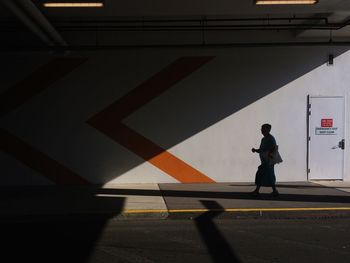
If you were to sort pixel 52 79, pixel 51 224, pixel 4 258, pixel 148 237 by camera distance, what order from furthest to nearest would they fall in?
pixel 52 79 < pixel 51 224 < pixel 148 237 < pixel 4 258

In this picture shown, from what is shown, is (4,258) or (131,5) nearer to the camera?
(4,258)

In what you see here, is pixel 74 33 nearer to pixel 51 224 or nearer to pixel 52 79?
pixel 52 79

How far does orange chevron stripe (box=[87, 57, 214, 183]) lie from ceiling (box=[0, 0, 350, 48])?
0.70 meters

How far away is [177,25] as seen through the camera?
1249cm

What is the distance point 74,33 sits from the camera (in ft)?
41.7

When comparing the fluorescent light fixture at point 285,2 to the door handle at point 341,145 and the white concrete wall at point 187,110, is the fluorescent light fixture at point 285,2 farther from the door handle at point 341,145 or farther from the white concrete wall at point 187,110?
the door handle at point 341,145

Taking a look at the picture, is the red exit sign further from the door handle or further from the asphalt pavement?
the asphalt pavement

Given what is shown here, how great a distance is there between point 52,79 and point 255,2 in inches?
228

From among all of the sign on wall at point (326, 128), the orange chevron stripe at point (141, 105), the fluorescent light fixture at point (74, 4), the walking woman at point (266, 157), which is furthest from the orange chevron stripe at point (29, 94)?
the sign on wall at point (326, 128)

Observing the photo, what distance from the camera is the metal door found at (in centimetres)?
1303

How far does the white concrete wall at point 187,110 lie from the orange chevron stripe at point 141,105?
135 millimetres

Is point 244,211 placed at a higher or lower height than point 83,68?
lower

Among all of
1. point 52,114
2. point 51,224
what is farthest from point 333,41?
point 51,224

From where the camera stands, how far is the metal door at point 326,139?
13.0m
